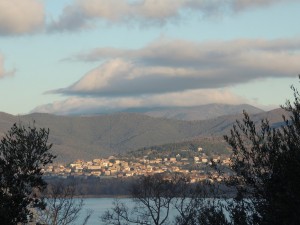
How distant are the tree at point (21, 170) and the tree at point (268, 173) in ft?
29.0

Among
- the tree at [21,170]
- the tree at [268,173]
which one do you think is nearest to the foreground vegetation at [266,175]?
the tree at [268,173]

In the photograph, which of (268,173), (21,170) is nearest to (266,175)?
(268,173)

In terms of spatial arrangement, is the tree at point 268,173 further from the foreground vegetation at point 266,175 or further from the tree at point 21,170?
the tree at point 21,170

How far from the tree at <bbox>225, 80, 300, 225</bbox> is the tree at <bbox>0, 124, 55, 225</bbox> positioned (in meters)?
8.85

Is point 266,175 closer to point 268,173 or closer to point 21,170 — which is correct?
point 268,173

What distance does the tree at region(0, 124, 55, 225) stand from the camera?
29.5m

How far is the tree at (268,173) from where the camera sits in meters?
21.5

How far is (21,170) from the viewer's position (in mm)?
30312

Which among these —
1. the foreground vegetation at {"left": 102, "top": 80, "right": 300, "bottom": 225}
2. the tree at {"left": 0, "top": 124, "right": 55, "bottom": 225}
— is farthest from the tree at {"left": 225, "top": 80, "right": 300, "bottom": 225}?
the tree at {"left": 0, "top": 124, "right": 55, "bottom": 225}

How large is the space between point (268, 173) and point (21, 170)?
38.1 ft

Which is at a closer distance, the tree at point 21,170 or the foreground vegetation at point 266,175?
the foreground vegetation at point 266,175

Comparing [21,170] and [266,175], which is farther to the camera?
[21,170]

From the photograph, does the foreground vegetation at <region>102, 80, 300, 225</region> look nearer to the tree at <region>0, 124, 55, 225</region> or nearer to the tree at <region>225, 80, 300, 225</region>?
the tree at <region>225, 80, 300, 225</region>

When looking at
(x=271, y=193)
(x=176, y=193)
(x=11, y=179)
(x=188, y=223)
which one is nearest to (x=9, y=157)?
(x=11, y=179)
